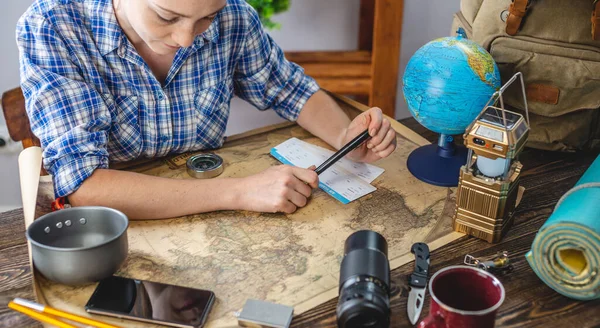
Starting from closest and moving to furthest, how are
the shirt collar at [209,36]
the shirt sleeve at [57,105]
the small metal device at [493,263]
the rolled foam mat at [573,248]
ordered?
the rolled foam mat at [573,248] < the small metal device at [493,263] < the shirt sleeve at [57,105] < the shirt collar at [209,36]

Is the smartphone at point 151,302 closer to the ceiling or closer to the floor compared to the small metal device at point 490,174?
closer to the floor

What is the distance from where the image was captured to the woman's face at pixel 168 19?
1259mm

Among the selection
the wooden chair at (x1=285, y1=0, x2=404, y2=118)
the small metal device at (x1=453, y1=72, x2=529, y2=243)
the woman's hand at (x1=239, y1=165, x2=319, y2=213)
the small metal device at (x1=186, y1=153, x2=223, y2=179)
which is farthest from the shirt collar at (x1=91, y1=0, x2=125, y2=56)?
the wooden chair at (x1=285, y1=0, x2=404, y2=118)

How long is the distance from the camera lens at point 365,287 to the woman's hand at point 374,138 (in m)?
0.47

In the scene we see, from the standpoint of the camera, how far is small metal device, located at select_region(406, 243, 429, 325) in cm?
109

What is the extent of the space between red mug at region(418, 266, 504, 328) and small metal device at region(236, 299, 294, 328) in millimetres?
235

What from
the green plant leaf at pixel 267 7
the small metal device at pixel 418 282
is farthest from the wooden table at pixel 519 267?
the green plant leaf at pixel 267 7

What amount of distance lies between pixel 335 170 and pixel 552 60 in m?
0.62

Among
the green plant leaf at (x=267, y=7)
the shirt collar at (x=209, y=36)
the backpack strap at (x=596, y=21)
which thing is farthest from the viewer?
the green plant leaf at (x=267, y=7)

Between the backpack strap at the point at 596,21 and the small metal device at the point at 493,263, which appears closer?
the small metal device at the point at 493,263

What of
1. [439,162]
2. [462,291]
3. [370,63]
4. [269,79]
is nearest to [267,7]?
[370,63]

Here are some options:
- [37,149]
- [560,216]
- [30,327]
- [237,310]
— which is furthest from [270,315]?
[37,149]

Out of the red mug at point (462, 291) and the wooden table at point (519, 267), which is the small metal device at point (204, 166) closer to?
the wooden table at point (519, 267)

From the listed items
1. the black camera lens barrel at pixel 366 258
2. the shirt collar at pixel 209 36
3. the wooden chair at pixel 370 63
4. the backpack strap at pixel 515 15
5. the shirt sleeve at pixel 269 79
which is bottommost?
the wooden chair at pixel 370 63
